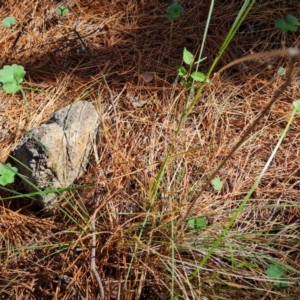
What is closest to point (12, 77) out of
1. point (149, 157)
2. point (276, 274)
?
point (149, 157)

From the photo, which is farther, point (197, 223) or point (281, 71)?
point (281, 71)

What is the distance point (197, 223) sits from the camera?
146 cm

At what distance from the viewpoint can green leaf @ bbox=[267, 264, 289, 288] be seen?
1312 mm

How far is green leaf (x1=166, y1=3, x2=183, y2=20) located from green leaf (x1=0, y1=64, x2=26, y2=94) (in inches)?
26.4

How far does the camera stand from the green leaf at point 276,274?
131 cm

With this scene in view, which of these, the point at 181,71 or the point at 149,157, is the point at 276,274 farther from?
the point at 181,71

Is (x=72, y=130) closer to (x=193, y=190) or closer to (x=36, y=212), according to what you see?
(x=36, y=212)

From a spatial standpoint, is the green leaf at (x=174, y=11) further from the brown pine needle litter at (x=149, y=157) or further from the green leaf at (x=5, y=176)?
the green leaf at (x=5, y=176)

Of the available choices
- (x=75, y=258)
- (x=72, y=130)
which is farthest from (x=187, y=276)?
(x=72, y=130)

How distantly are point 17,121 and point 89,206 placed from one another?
Answer: 1.75ft

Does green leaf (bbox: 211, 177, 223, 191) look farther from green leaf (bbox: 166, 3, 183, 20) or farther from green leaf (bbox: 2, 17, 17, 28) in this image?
green leaf (bbox: 2, 17, 17, 28)

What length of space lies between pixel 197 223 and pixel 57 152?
56 centimetres

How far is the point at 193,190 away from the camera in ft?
5.15

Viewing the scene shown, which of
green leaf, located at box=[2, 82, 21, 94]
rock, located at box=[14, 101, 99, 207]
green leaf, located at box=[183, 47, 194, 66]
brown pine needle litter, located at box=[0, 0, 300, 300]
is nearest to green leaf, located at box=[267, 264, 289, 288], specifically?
brown pine needle litter, located at box=[0, 0, 300, 300]
